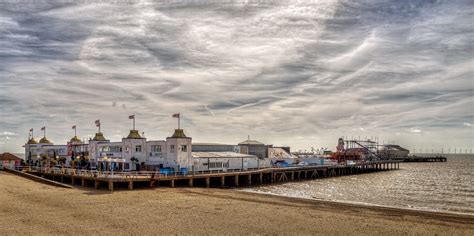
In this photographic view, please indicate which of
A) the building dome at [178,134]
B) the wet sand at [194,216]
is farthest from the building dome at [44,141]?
the wet sand at [194,216]

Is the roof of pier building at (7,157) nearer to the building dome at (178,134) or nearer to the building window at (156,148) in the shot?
the building window at (156,148)

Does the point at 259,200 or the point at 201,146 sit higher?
the point at 201,146

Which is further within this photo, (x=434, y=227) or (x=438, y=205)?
(x=438, y=205)

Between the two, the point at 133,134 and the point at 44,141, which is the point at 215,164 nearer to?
the point at 133,134

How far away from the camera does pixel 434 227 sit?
2638cm

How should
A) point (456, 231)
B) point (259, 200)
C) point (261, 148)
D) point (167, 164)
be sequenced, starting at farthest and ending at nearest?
point (261, 148)
point (167, 164)
point (259, 200)
point (456, 231)

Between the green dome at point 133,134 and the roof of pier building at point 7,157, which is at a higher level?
the green dome at point 133,134

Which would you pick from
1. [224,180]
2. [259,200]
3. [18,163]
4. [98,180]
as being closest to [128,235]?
[259,200]

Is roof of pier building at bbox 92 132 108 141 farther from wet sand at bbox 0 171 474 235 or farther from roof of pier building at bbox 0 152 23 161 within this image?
wet sand at bbox 0 171 474 235

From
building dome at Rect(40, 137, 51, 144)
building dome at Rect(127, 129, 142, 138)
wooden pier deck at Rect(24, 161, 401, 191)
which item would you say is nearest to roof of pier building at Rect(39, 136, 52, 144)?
building dome at Rect(40, 137, 51, 144)

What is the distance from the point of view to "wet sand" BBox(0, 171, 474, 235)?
2383cm

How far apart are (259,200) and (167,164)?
727 inches

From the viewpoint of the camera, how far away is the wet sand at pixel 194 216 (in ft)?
78.2

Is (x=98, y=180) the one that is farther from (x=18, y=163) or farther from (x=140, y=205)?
(x=18, y=163)
